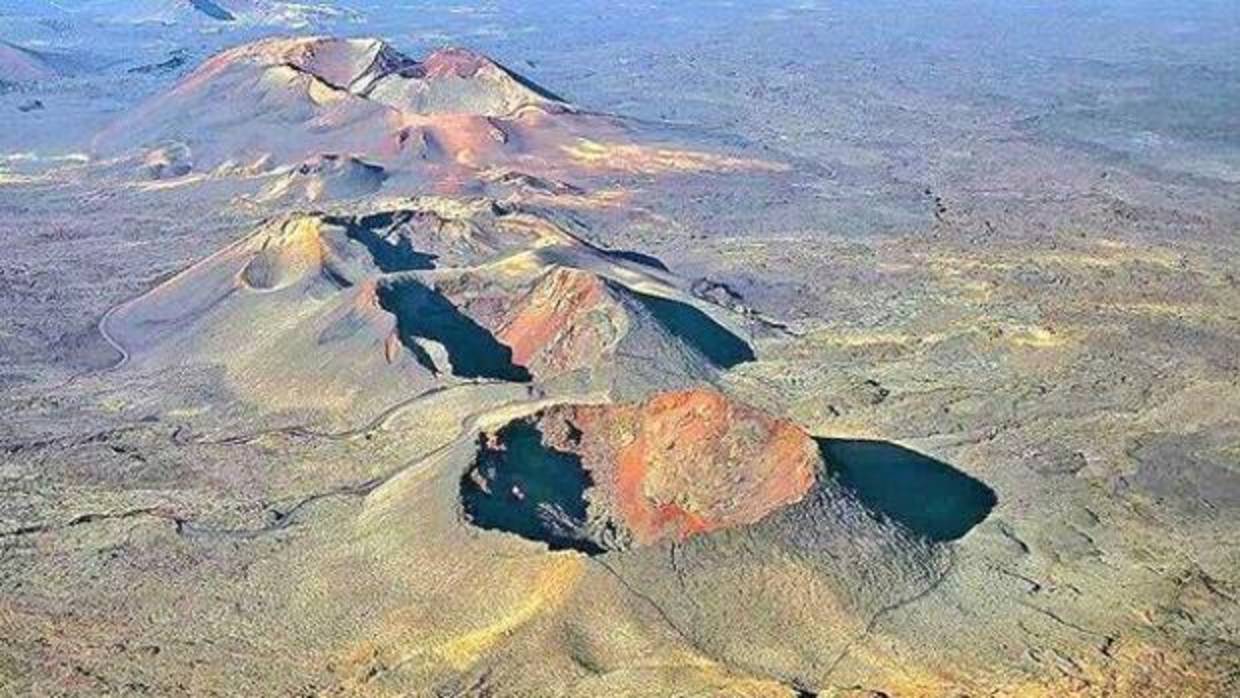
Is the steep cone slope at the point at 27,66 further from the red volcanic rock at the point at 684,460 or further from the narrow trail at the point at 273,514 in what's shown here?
the red volcanic rock at the point at 684,460

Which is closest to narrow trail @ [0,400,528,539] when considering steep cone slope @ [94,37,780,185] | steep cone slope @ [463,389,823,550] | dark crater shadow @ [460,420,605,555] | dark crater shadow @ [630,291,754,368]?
dark crater shadow @ [460,420,605,555]

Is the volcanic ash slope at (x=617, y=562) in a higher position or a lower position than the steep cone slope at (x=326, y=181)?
higher

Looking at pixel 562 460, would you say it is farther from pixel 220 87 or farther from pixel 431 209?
pixel 220 87

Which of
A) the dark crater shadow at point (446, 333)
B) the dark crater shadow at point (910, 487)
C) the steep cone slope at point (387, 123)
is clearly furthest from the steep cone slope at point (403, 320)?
the steep cone slope at point (387, 123)

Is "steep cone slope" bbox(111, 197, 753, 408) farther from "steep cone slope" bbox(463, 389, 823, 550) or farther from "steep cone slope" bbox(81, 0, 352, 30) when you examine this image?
"steep cone slope" bbox(81, 0, 352, 30)

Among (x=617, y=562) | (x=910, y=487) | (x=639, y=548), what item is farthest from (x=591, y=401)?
(x=617, y=562)

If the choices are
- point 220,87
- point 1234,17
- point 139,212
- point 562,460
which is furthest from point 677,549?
point 1234,17

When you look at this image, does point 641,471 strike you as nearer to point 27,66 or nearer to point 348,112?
point 348,112
